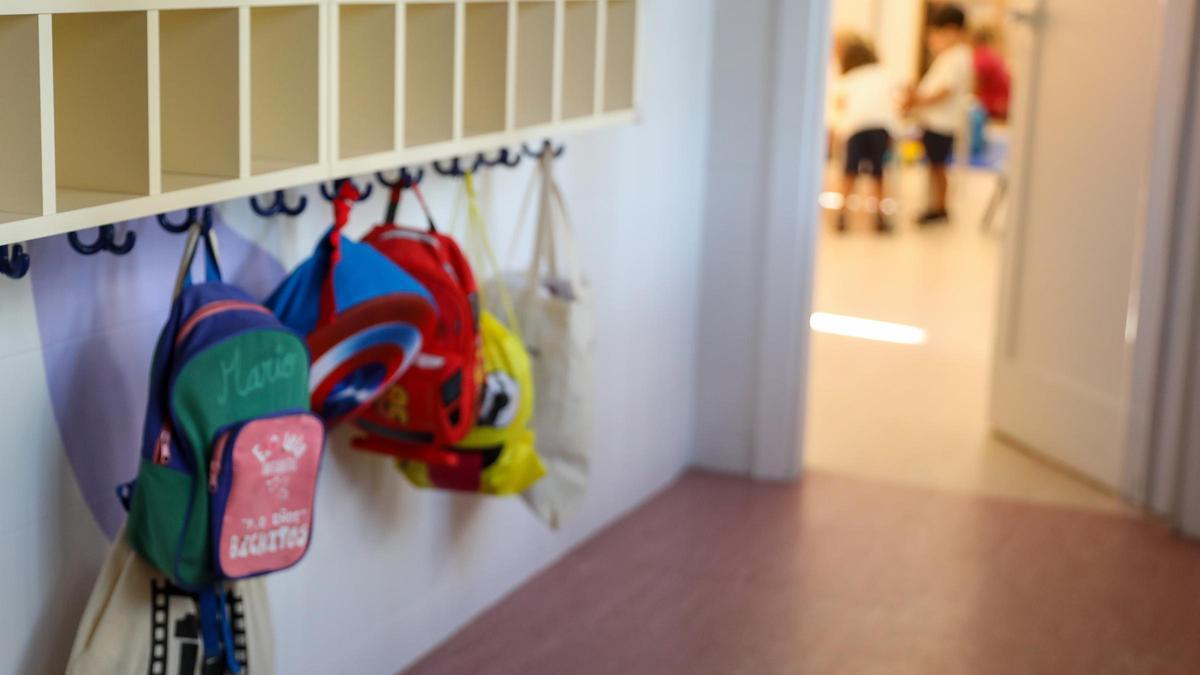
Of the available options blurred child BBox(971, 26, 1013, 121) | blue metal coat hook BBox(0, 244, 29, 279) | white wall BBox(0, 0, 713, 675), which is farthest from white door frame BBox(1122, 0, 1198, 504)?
blurred child BBox(971, 26, 1013, 121)

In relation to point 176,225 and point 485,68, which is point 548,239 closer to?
point 485,68

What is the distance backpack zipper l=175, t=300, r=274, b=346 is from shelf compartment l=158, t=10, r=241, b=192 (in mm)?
158

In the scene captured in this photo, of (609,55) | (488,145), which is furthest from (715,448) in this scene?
(488,145)

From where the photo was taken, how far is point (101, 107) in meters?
1.64

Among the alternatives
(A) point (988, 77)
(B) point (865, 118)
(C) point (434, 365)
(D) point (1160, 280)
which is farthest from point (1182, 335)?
(A) point (988, 77)

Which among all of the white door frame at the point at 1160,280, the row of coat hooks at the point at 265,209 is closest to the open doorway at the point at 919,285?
the white door frame at the point at 1160,280

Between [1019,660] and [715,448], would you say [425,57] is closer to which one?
[1019,660]

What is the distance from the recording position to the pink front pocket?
1.71 meters

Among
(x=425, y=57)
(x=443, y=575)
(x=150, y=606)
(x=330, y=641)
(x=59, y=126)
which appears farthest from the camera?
(x=443, y=575)

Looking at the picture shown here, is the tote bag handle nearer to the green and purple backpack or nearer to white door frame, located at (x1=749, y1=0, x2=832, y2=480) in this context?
the green and purple backpack

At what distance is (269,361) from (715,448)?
8.15 feet

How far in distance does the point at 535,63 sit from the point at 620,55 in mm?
264

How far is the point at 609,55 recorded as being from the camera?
2656 mm

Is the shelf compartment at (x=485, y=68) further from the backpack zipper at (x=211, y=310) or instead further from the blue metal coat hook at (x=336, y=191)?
the backpack zipper at (x=211, y=310)
